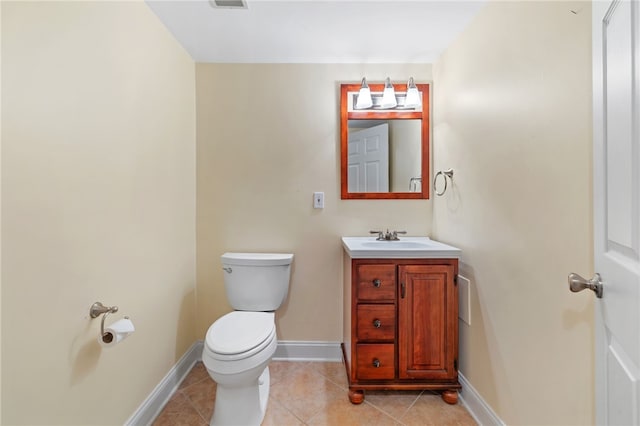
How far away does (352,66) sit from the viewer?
200cm

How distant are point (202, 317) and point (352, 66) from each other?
81.6 inches

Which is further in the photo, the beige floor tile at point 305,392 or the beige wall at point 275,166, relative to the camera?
the beige wall at point 275,166

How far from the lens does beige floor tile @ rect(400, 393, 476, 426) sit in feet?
4.72

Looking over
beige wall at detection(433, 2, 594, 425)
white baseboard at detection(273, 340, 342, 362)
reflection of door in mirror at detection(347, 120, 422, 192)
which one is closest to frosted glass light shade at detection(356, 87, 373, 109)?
reflection of door in mirror at detection(347, 120, 422, 192)

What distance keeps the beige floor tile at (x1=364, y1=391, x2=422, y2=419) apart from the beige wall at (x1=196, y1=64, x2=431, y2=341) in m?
0.71

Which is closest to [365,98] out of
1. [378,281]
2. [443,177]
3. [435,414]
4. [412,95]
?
[412,95]

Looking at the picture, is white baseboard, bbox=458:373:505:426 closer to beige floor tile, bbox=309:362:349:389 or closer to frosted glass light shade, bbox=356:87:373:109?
beige floor tile, bbox=309:362:349:389

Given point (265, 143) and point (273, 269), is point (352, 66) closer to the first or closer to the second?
point (265, 143)

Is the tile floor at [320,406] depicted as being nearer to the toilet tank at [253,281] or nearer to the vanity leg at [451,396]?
the vanity leg at [451,396]

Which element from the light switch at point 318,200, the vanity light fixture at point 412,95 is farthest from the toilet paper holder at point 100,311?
the vanity light fixture at point 412,95

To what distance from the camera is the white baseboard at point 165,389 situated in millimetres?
1353

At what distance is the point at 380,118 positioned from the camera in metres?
2.01

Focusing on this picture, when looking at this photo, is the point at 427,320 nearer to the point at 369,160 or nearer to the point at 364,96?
the point at 369,160

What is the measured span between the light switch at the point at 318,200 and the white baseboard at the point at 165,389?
127 centimetres
